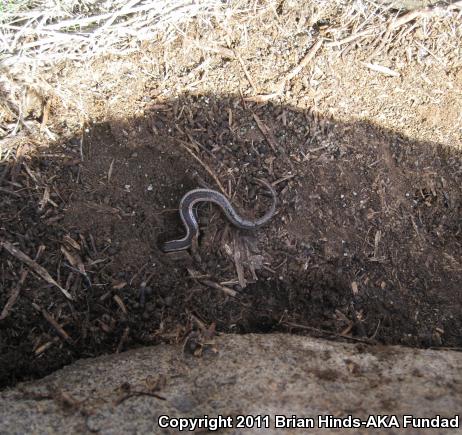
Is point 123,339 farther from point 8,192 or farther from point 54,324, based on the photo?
point 8,192

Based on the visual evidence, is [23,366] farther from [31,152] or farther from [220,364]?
[31,152]

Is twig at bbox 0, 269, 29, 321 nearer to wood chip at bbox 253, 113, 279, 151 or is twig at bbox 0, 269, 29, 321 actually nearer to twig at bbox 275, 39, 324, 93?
wood chip at bbox 253, 113, 279, 151

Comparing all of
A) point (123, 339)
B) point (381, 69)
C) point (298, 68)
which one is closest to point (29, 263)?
point (123, 339)

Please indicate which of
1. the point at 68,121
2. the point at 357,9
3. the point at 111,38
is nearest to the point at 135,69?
the point at 111,38

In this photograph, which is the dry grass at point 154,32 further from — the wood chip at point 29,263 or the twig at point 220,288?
the twig at point 220,288

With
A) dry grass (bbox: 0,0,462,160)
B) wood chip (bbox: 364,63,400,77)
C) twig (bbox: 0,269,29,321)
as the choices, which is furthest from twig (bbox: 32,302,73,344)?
wood chip (bbox: 364,63,400,77)
